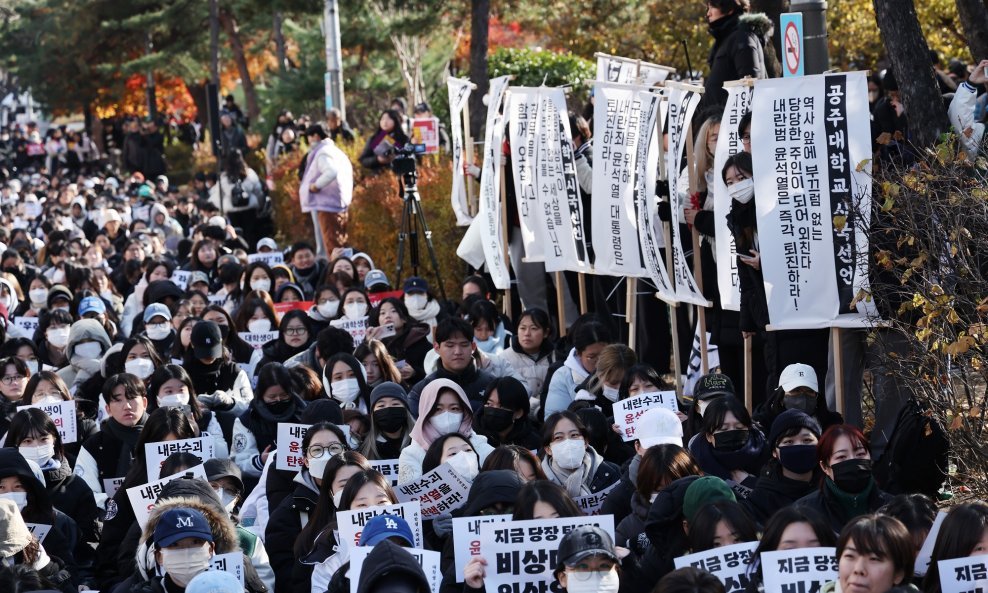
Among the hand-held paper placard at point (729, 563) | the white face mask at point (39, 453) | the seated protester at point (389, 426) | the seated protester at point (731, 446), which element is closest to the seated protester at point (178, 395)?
the white face mask at point (39, 453)

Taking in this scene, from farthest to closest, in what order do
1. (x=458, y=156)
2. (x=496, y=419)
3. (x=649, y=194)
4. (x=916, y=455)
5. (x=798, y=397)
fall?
1. (x=458, y=156)
2. (x=649, y=194)
3. (x=496, y=419)
4. (x=798, y=397)
5. (x=916, y=455)

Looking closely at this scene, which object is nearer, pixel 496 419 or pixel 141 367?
pixel 496 419

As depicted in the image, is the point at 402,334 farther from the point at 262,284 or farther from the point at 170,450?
the point at 170,450

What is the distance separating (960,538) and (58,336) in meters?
9.47

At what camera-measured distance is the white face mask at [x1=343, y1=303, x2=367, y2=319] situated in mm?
13703

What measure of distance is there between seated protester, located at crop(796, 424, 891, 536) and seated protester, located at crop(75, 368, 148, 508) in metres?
4.57

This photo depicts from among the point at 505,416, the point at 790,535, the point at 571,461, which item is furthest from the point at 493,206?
the point at 790,535

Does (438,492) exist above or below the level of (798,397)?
below

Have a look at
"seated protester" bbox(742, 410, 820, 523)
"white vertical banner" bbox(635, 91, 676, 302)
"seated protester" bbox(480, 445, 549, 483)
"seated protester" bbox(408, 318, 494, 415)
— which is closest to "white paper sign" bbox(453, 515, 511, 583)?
"seated protester" bbox(480, 445, 549, 483)

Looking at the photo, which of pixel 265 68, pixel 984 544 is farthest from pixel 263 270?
pixel 265 68

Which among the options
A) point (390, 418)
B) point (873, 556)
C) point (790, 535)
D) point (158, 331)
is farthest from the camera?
point (158, 331)

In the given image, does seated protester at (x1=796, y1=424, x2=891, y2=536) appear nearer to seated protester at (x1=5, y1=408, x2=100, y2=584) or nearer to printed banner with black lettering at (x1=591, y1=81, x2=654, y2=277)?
seated protester at (x1=5, y1=408, x2=100, y2=584)

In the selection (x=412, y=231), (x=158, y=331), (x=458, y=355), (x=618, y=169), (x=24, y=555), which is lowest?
(x=24, y=555)

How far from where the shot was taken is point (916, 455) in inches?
318
